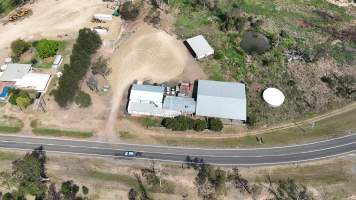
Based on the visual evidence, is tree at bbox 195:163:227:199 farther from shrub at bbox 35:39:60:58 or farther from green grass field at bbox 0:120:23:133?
shrub at bbox 35:39:60:58

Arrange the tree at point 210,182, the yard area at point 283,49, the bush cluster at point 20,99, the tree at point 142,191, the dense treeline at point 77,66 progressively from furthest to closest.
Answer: the yard area at point 283,49
the dense treeline at point 77,66
the bush cluster at point 20,99
the tree at point 210,182
the tree at point 142,191

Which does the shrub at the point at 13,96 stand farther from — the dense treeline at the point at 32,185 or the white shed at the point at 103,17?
the white shed at the point at 103,17

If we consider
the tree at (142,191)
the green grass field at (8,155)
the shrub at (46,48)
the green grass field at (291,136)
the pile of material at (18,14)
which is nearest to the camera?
the tree at (142,191)

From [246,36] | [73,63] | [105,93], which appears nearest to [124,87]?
[105,93]

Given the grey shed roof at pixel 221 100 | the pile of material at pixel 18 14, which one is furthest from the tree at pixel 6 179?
the pile of material at pixel 18 14

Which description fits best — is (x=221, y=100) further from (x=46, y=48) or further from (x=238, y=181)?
(x=46, y=48)

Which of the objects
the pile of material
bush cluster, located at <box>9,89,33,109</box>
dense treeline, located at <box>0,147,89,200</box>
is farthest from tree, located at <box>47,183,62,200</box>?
the pile of material

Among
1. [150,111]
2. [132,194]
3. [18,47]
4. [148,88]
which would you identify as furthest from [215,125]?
[18,47]
